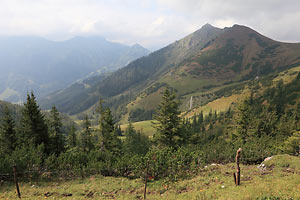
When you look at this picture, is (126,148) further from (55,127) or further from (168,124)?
(168,124)

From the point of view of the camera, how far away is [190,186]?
53.8 feet

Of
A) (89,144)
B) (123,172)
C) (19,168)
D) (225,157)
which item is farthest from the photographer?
(89,144)

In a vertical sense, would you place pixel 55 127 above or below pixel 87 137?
above

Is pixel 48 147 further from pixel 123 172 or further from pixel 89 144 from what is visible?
pixel 123 172

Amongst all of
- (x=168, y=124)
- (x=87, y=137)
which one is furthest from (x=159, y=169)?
(x=87, y=137)

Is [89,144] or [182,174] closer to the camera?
[182,174]

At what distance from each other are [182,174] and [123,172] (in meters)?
8.49

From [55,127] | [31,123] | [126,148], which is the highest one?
[31,123]

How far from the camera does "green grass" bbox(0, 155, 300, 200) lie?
13047 millimetres

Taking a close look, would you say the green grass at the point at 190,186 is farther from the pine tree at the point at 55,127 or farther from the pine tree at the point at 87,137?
the pine tree at the point at 87,137

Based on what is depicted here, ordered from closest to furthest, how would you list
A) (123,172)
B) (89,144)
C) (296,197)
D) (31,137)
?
(296,197) < (123,172) < (31,137) < (89,144)

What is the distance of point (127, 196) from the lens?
16.1 metres

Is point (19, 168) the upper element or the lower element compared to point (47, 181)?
upper

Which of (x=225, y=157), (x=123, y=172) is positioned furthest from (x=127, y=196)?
(x=225, y=157)
